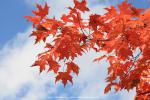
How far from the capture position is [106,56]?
767 cm

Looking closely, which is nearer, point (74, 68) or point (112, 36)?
point (112, 36)

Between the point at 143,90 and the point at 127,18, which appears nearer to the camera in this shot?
the point at 127,18

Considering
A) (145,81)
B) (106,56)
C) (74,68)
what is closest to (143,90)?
(145,81)

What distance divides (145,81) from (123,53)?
1.86m

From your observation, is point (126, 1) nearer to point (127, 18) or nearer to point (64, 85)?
point (127, 18)

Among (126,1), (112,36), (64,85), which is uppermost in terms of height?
(126,1)

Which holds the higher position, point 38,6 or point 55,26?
point 38,6

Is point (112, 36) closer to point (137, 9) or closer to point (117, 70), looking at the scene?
point (137, 9)

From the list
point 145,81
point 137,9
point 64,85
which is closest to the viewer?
point 137,9

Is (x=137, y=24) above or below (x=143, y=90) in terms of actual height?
above

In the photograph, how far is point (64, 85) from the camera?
596 cm

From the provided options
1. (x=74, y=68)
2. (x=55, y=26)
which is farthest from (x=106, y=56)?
(x=55, y=26)

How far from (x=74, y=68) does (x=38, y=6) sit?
1257mm

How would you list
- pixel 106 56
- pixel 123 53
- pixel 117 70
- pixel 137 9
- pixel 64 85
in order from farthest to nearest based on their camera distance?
pixel 106 56 → pixel 117 70 → pixel 64 85 → pixel 123 53 → pixel 137 9
